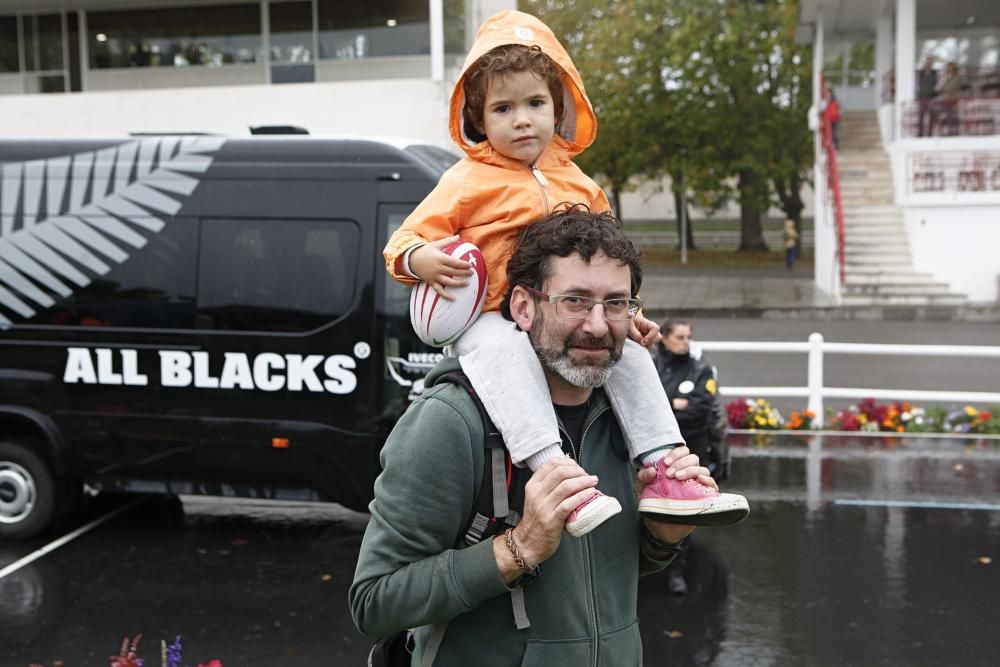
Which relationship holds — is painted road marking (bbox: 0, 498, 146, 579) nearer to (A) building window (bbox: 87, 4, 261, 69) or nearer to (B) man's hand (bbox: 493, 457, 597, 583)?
(B) man's hand (bbox: 493, 457, 597, 583)

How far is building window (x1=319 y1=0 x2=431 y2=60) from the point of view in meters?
24.3

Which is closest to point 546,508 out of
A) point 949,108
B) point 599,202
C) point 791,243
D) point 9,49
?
point 599,202

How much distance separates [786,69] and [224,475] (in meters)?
32.8

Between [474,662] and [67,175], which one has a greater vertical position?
[67,175]

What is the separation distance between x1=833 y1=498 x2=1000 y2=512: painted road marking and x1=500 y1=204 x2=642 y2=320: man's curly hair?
22.7ft

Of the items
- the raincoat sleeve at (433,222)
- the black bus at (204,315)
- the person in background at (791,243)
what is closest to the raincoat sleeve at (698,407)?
the black bus at (204,315)

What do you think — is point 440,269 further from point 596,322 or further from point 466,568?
point 466,568

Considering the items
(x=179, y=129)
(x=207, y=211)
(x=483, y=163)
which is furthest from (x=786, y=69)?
(x=483, y=163)

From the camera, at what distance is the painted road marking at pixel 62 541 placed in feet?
24.6

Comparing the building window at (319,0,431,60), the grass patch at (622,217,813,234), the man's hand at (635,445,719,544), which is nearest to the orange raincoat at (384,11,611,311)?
the man's hand at (635,445,719,544)

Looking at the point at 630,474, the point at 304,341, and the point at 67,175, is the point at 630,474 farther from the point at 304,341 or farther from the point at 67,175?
the point at 67,175

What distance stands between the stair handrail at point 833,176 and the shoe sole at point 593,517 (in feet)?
76.7

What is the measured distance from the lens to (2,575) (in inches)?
→ 289

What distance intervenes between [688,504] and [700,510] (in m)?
0.03
